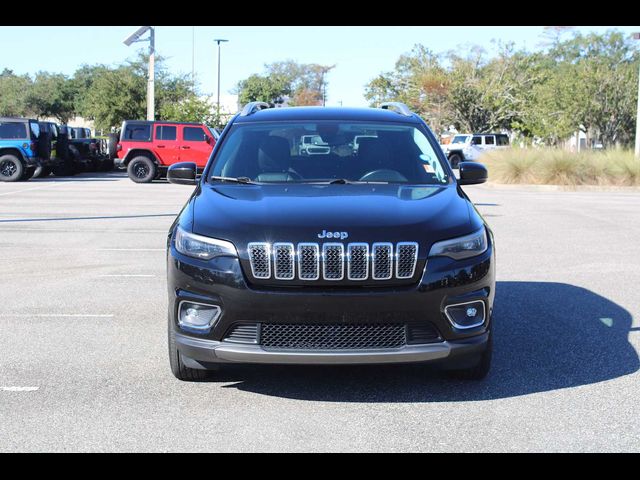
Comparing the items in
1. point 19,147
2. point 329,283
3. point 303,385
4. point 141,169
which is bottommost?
point 141,169

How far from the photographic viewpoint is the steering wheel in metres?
6.02

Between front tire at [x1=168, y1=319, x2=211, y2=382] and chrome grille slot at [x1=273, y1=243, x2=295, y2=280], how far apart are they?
84 centimetres

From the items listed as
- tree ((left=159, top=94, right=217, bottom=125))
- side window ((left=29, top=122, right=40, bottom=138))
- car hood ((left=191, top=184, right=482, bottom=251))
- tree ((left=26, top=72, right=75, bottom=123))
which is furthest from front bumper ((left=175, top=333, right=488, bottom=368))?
tree ((left=26, top=72, right=75, bottom=123))

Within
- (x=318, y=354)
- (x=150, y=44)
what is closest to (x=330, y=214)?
(x=318, y=354)

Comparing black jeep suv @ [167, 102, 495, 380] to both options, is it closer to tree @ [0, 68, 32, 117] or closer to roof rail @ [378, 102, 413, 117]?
roof rail @ [378, 102, 413, 117]

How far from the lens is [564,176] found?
26.5 meters

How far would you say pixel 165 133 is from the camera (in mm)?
27250

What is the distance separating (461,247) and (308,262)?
0.88 metres

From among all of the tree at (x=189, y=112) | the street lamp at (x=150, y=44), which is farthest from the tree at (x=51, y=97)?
the street lamp at (x=150, y=44)

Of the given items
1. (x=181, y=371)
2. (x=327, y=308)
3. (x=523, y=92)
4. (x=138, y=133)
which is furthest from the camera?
(x=523, y=92)

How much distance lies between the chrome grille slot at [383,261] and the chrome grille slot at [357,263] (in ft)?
0.16

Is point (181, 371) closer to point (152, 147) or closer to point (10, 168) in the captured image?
point (152, 147)
